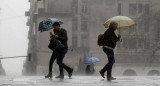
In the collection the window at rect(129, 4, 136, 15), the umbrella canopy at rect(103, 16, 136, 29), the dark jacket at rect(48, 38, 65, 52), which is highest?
the umbrella canopy at rect(103, 16, 136, 29)

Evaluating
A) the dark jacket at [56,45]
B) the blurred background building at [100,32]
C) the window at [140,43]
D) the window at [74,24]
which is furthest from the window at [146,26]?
the dark jacket at [56,45]

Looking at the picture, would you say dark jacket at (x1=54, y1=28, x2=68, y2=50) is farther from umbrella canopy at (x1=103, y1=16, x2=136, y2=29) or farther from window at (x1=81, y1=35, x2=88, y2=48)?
window at (x1=81, y1=35, x2=88, y2=48)

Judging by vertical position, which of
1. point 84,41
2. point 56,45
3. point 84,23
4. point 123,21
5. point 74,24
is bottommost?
point 84,41

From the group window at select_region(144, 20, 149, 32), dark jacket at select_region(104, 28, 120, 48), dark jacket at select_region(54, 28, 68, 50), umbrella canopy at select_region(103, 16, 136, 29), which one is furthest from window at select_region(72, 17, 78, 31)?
dark jacket at select_region(104, 28, 120, 48)

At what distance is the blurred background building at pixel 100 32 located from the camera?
51844 millimetres

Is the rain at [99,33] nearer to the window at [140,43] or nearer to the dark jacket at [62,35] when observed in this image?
the window at [140,43]

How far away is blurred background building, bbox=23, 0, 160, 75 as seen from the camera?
51.8 meters

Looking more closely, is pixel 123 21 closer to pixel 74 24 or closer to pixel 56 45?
pixel 56 45

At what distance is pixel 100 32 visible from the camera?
53.0m

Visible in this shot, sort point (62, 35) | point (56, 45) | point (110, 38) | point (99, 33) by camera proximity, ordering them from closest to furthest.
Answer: point (110, 38) < point (62, 35) < point (56, 45) < point (99, 33)

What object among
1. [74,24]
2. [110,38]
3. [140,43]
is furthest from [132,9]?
[110,38]

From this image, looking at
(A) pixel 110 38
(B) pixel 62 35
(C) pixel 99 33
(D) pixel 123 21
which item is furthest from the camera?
(C) pixel 99 33

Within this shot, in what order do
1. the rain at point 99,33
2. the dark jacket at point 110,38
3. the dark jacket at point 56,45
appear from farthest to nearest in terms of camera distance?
1. the rain at point 99,33
2. the dark jacket at point 56,45
3. the dark jacket at point 110,38

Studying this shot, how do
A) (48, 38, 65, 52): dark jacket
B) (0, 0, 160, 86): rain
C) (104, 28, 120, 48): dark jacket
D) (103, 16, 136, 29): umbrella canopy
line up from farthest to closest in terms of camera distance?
1. (0, 0, 160, 86): rain
2. (103, 16, 136, 29): umbrella canopy
3. (48, 38, 65, 52): dark jacket
4. (104, 28, 120, 48): dark jacket
